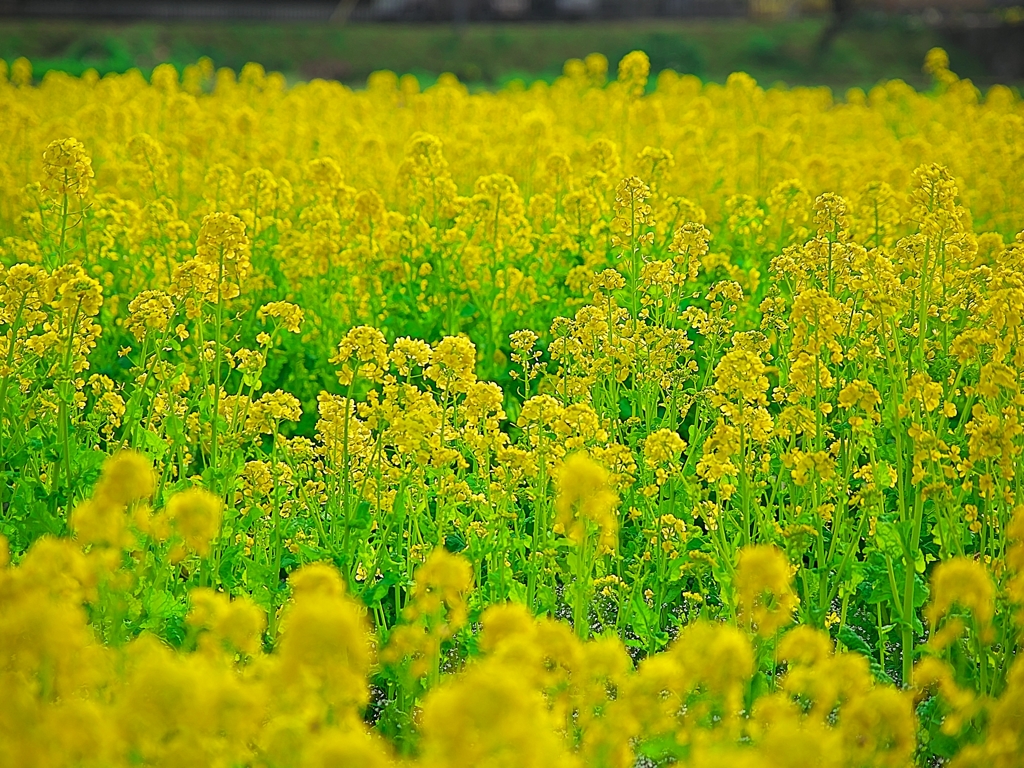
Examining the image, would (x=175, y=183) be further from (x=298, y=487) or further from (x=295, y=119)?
(x=298, y=487)

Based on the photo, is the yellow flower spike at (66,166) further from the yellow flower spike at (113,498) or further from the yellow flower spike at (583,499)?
the yellow flower spike at (583,499)

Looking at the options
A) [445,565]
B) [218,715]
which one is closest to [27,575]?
[218,715]

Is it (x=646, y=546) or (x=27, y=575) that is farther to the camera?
(x=646, y=546)

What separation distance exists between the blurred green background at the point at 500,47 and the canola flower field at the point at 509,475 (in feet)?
72.1

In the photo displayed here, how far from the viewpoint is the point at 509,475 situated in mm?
3781

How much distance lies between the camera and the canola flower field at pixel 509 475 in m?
2.33

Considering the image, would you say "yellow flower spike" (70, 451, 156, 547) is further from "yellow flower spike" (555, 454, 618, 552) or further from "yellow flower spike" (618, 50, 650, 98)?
"yellow flower spike" (618, 50, 650, 98)

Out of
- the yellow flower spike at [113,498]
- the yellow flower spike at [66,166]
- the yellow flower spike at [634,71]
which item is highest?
the yellow flower spike at [634,71]

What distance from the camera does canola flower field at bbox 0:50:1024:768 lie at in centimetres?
233

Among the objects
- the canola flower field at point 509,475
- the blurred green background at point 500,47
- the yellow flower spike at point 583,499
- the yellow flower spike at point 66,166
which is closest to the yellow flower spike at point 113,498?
the canola flower field at point 509,475

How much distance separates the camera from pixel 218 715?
2.11 meters

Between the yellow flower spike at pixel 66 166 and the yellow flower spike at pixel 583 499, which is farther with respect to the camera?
the yellow flower spike at pixel 66 166

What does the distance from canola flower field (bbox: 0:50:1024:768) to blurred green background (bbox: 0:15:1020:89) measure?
72.1 ft

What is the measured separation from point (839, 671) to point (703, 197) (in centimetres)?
578
